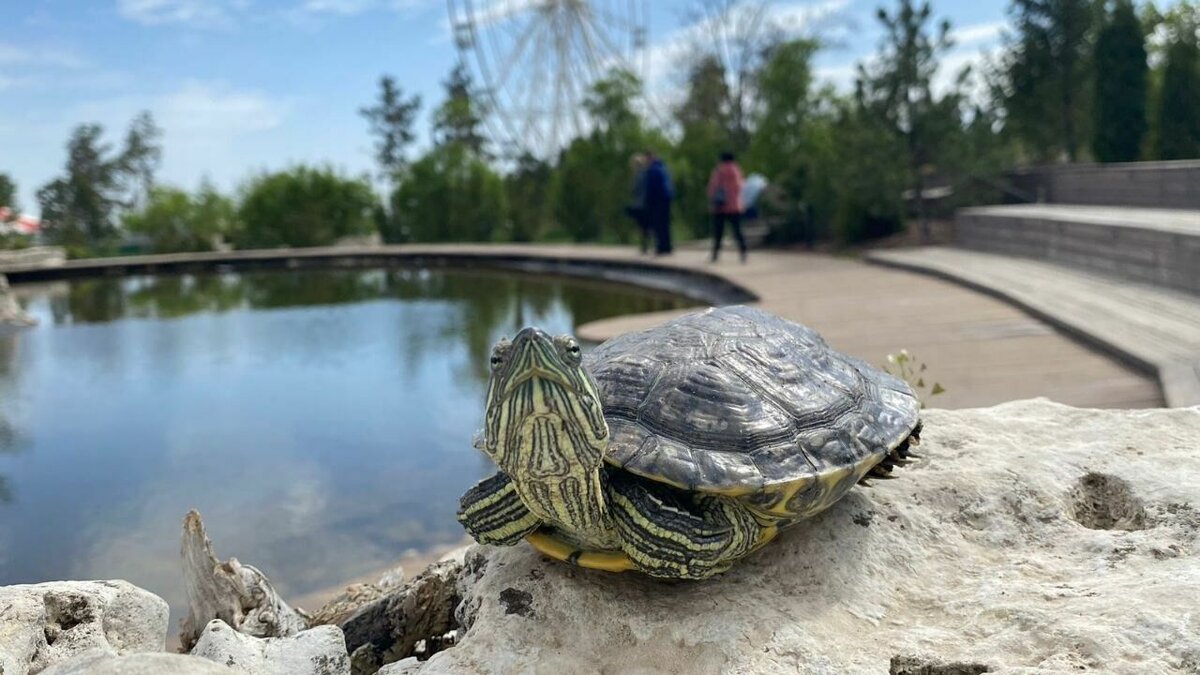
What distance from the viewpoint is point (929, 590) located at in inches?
80.5

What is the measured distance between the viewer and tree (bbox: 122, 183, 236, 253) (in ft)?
76.4

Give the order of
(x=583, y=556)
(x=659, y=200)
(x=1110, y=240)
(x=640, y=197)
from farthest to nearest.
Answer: (x=640, y=197) → (x=659, y=200) → (x=1110, y=240) → (x=583, y=556)

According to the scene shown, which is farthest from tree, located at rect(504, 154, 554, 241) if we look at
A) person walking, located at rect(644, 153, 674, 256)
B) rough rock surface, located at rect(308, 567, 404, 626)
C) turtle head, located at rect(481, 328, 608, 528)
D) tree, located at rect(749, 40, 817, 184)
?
turtle head, located at rect(481, 328, 608, 528)

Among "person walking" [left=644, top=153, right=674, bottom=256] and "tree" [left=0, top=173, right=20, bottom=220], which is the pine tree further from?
"tree" [left=0, top=173, right=20, bottom=220]

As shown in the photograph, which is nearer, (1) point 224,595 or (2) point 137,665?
(2) point 137,665

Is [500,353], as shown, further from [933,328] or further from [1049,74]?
[1049,74]

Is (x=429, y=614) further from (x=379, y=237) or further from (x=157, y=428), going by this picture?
(x=379, y=237)

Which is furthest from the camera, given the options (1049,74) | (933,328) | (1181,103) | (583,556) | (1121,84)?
(1049,74)

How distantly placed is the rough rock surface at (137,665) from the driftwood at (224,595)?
34.9 inches

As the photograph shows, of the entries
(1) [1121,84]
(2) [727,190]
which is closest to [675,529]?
(2) [727,190]

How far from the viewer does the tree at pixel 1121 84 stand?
45.6 feet

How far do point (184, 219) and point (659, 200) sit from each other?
15.5 meters

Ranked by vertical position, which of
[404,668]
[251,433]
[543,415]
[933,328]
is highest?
[543,415]

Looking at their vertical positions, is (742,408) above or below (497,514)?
above
